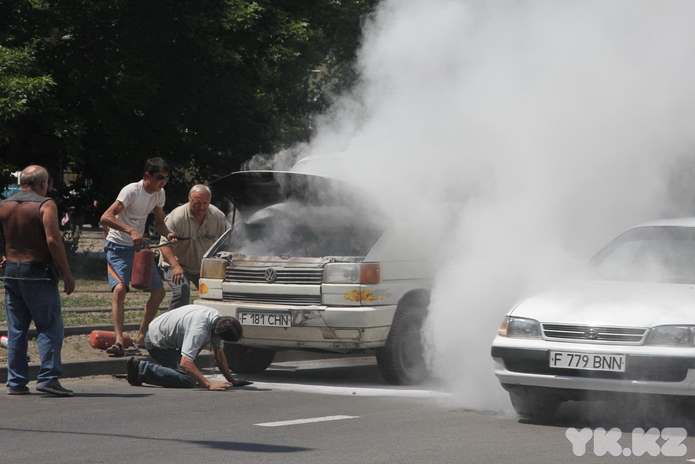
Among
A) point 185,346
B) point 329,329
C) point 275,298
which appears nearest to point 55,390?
point 185,346

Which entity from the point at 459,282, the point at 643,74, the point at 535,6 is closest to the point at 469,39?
the point at 535,6

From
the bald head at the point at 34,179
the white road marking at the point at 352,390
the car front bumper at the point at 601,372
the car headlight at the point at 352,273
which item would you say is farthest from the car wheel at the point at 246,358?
the car front bumper at the point at 601,372

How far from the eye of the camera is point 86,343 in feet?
35.8

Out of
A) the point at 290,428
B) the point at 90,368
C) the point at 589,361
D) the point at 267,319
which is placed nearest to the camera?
the point at 589,361

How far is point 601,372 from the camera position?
21.9ft

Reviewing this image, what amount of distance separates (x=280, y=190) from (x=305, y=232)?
0.44 m

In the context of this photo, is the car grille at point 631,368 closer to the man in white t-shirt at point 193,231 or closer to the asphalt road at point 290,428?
the asphalt road at point 290,428

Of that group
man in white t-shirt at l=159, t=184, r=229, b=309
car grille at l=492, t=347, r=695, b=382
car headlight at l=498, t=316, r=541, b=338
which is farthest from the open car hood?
car grille at l=492, t=347, r=695, b=382

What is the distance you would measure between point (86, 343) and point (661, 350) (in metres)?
6.25

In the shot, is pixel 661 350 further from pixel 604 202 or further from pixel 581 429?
pixel 604 202

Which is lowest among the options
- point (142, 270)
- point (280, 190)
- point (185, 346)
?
point (185, 346)

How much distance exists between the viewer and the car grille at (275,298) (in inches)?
358

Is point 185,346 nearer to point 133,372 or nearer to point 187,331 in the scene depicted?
point 187,331

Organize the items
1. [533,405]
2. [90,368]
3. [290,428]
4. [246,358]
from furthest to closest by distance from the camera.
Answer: [246,358], [90,368], [533,405], [290,428]
